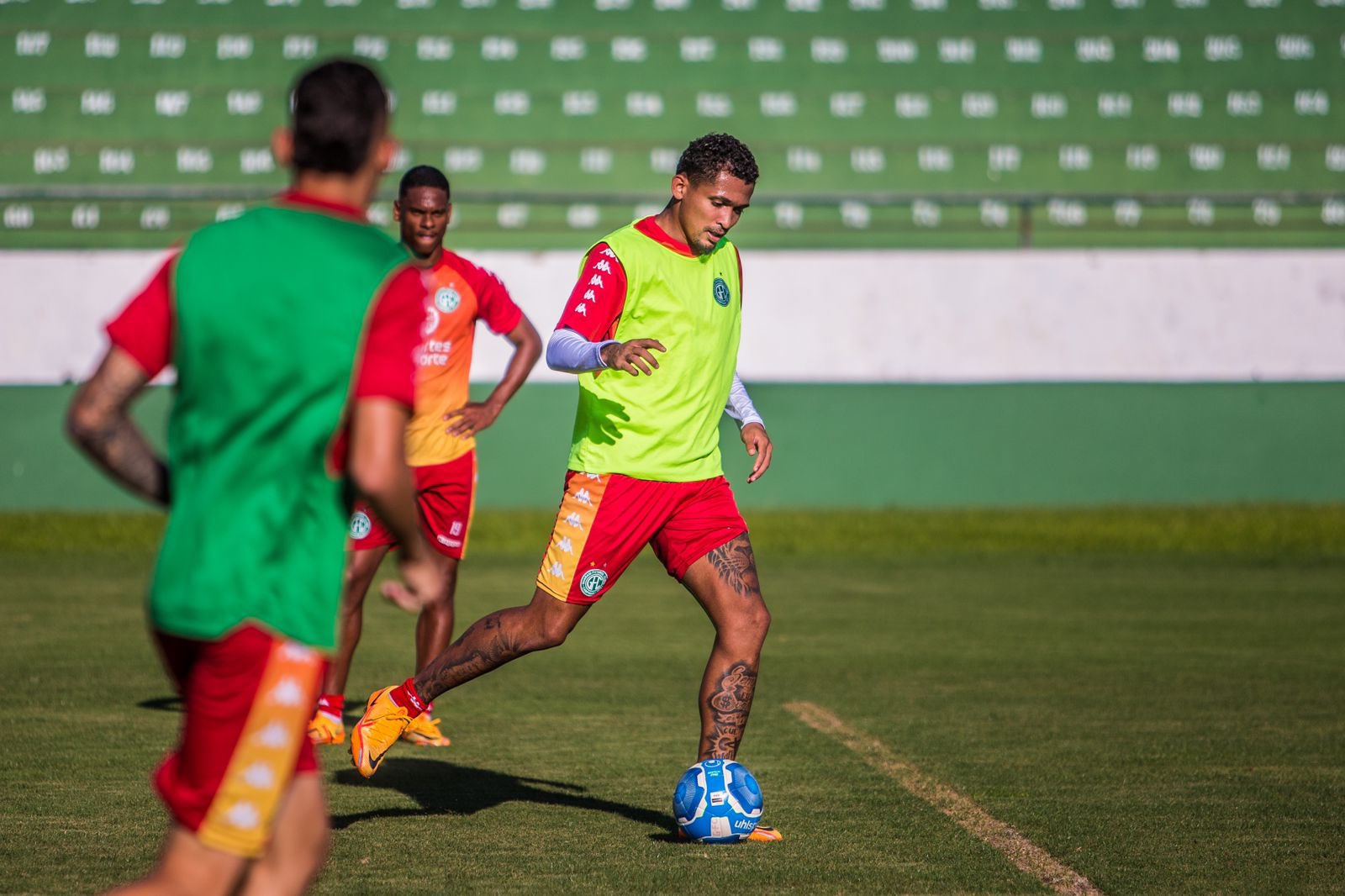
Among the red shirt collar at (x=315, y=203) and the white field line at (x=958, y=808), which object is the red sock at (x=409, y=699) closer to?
the white field line at (x=958, y=808)

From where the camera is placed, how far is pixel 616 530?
5805 millimetres

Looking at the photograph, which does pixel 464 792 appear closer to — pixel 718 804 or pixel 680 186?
pixel 718 804

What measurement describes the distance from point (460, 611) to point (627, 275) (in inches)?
243

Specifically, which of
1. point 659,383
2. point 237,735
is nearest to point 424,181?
point 659,383

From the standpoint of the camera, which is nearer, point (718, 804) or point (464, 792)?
point (718, 804)

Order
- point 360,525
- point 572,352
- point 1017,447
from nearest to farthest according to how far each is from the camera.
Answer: point 572,352
point 360,525
point 1017,447

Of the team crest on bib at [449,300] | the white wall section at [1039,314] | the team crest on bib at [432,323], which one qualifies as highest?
the white wall section at [1039,314]

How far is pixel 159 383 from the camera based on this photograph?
16.0m

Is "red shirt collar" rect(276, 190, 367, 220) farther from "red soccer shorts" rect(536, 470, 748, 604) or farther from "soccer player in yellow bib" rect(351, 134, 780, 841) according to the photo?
"red soccer shorts" rect(536, 470, 748, 604)

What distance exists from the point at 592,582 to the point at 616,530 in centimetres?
20

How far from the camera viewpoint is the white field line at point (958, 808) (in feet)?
16.7

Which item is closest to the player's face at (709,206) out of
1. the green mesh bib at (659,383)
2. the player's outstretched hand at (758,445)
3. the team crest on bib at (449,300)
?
the green mesh bib at (659,383)

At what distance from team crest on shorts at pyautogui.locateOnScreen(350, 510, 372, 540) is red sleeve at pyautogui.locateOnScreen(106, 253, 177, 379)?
4.51 metres

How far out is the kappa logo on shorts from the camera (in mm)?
5809
